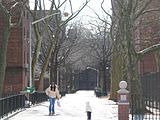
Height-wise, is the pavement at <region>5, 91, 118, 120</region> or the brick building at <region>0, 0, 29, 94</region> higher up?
the brick building at <region>0, 0, 29, 94</region>

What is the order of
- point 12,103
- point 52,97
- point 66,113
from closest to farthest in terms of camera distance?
point 12,103 → point 52,97 → point 66,113

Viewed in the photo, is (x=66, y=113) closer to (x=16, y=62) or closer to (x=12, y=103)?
(x=12, y=103)

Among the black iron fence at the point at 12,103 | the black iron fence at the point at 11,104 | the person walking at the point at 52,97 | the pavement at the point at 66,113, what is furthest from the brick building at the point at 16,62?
the person walking at the point at 52,97

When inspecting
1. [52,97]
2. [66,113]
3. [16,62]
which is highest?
[16,62]

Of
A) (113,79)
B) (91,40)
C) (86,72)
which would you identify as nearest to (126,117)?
(113,79)

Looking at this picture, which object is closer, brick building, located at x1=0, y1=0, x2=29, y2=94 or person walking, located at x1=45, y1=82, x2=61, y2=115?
person walking, located at x1=45, y1=82, x2=61, y2=115

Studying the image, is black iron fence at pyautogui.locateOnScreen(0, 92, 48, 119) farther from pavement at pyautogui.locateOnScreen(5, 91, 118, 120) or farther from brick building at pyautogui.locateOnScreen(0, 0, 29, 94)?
brick building at pyautogui.locateOnScreen(0, 0, 29, 94)

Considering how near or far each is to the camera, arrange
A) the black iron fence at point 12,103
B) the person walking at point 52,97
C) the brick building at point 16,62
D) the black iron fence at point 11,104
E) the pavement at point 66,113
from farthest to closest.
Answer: the brick building at point 16,62, the person walking at point 52,97, the pavement at point 66,113, the black iron fence at point 12,103, the black iron fence at point 11,104

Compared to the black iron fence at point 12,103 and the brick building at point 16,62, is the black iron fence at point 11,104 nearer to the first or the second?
the black iron fence at point 12,103

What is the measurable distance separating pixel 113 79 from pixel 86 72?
331 feet

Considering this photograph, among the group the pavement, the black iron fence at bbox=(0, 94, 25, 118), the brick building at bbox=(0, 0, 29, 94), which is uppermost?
the brick building at bbox=(0, 0, 29, 94)

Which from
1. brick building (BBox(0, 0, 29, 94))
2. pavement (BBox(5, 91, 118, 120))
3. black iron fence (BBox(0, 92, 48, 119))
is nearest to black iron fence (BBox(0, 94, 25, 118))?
black iron fence (BBox(0, 92, 48, 119))

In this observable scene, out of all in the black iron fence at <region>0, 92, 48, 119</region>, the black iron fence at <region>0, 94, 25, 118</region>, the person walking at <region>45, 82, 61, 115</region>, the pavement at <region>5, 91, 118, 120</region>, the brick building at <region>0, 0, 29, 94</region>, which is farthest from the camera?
the brick building at <region>0, 0, 29, 94</region>

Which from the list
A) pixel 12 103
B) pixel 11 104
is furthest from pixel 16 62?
pixel 11 104
